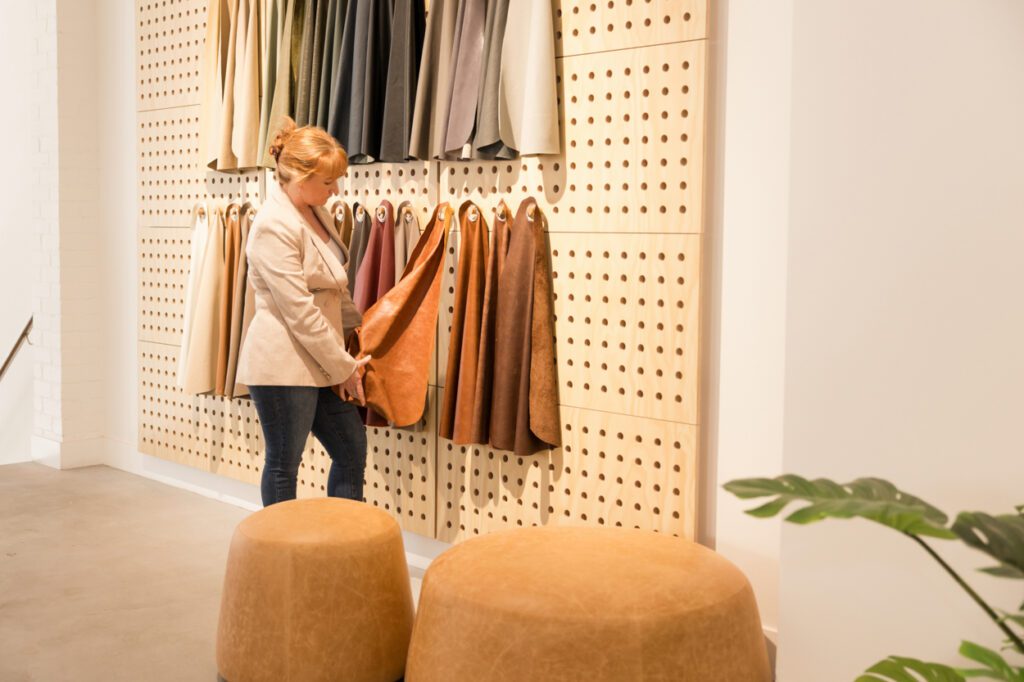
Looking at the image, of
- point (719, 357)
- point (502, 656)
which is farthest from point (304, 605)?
point (719, 357)

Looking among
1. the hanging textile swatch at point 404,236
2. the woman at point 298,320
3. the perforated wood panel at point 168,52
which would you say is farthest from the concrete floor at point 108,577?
the perforated wood panel at point 168,52

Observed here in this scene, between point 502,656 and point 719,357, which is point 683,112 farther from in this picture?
point 502,656

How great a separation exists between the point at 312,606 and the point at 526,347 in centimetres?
120

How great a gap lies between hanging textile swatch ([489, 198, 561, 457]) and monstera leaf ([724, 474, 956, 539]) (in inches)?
79.6

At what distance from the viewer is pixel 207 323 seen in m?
4.66

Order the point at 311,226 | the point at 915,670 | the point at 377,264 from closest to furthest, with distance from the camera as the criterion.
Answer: the point at 915,670 → the point at 311,226 → the point at 377,264

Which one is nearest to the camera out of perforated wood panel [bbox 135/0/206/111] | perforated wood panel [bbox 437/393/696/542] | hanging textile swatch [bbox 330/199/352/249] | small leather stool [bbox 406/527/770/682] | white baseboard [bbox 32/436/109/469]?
small leather stool [bbox 406/527/770/682]

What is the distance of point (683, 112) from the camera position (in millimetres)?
3057

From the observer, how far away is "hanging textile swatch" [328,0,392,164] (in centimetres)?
388

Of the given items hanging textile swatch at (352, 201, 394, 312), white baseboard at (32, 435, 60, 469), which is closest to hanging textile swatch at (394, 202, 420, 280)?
hanging textile swatch at (352, 201, 394, 312)

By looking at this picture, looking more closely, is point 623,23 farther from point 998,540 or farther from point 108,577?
point 108,577

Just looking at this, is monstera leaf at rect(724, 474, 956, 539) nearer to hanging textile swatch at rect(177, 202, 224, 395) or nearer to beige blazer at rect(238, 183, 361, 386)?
beige blazer at rect(238, 183, 361, 386)

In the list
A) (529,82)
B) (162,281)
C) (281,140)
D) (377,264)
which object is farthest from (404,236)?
(162,281)

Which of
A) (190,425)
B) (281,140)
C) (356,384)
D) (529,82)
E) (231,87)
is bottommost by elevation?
(190,425)
